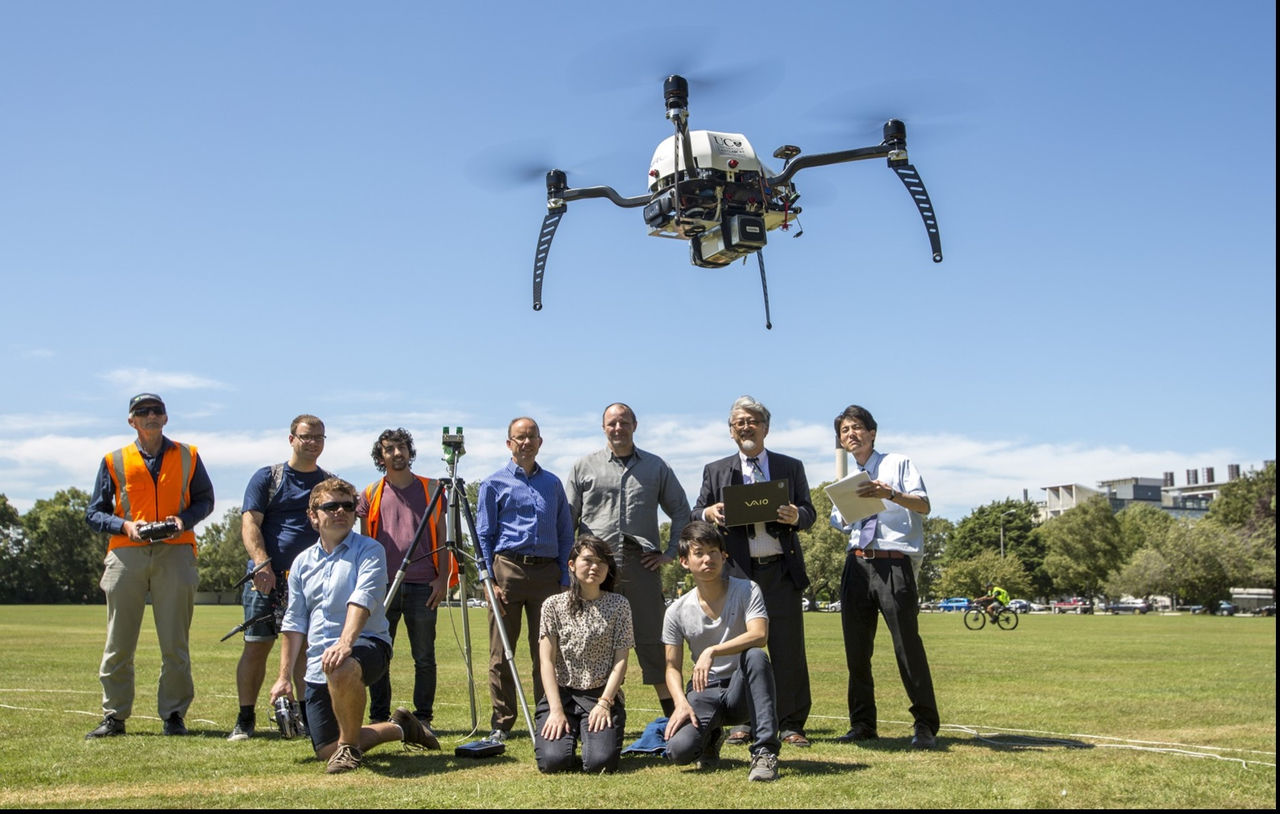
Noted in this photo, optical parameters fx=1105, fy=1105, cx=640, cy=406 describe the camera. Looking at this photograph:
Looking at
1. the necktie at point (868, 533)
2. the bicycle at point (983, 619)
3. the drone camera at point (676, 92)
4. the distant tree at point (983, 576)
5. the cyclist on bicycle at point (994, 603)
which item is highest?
the drone camera at point (676, 92)

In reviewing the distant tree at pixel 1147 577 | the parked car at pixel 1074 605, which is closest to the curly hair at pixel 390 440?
the distant tree at pixel 1147 577

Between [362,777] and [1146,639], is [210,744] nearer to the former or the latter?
[362,777]

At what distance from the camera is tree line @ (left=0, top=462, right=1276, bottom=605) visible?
75.4 metres

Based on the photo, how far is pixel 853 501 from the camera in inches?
262

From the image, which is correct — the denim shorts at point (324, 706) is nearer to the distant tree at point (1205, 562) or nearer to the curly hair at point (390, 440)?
the curly hair at point (390, 440)

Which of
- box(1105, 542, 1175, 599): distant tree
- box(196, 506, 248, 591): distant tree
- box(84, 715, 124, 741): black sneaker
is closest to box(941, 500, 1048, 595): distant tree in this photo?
box(1105, 542, 1175, 599): distant tree

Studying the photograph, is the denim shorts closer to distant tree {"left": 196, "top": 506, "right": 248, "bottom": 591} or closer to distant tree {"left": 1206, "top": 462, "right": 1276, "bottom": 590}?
distant tree {"left": 1206, "top": 462, "right": 1276, "bottom": 590}

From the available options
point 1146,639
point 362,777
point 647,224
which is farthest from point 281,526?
point 1146,639

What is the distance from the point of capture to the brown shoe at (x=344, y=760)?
5711mm

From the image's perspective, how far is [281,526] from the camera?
304 inches

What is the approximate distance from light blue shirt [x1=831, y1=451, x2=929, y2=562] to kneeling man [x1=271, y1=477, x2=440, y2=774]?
2.89 meters

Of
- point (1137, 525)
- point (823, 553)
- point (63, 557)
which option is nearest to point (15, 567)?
point (63, 557)

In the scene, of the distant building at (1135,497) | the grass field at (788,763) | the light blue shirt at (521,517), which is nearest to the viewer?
the grass field at (788,763)

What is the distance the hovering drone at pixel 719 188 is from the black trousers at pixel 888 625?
863 centimetres
